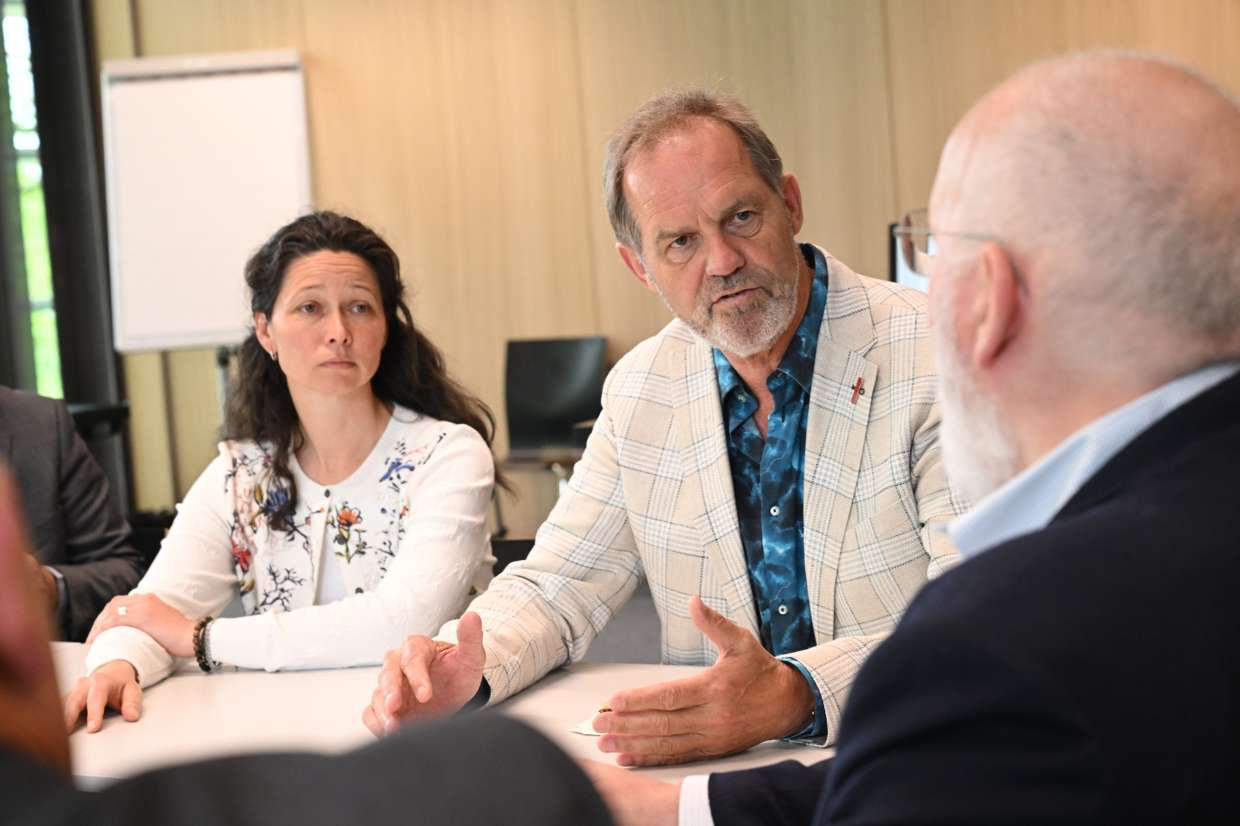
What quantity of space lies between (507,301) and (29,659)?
675 cm

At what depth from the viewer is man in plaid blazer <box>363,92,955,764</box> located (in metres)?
2.15

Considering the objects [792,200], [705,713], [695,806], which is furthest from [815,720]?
[792,200]

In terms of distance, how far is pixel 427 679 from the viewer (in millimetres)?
1835

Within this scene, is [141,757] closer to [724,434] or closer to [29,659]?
[724,434]

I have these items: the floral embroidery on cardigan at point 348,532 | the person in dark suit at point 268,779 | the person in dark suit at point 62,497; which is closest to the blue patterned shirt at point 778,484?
the floral embroidery on cardigan at point 348,532

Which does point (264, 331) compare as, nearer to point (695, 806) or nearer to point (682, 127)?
point (682, 127)

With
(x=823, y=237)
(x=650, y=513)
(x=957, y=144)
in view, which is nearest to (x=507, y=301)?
(x=823, y=237)

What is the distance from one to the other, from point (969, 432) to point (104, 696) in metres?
1.53

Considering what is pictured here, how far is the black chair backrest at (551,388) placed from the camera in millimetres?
6590

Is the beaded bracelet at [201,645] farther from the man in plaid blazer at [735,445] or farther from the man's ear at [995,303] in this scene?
the man's ear at [995,303]

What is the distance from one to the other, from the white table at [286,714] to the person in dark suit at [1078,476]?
784 mm

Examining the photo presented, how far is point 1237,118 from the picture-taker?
101 centimetres

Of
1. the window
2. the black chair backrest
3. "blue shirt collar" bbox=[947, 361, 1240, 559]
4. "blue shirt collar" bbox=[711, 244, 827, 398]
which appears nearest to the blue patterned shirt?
"blue shirt collar" bbox=[711, 244, 827, 398]

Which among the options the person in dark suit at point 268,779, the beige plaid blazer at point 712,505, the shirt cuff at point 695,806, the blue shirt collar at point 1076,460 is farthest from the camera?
the beige plaid blazer at point 712,505
